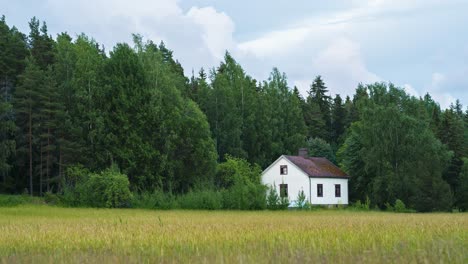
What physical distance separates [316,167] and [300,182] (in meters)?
3.78

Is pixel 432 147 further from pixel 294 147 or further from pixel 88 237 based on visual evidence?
pixel 88 237

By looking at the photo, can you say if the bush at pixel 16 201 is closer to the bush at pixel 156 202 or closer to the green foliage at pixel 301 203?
the bush at pixel 156 202

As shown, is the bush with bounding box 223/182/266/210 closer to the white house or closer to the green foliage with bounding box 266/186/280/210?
the green foliage with bounding box 266/186/280/210

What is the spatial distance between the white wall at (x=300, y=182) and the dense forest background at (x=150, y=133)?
3.03 m

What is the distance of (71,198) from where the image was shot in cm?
5738

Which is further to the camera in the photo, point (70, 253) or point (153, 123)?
point (153, 123)

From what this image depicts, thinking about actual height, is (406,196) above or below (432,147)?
below

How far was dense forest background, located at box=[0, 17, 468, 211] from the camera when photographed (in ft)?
219

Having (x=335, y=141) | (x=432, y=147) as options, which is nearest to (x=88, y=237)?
(x=432, y=147)

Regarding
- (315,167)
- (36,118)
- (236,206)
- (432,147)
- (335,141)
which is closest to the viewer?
(236,206)

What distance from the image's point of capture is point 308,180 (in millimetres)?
73938

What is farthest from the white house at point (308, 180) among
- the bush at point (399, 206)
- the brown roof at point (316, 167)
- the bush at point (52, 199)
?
the bush at point (52, 199)

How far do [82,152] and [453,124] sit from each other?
50.5m

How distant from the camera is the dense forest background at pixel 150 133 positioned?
66812 mm
